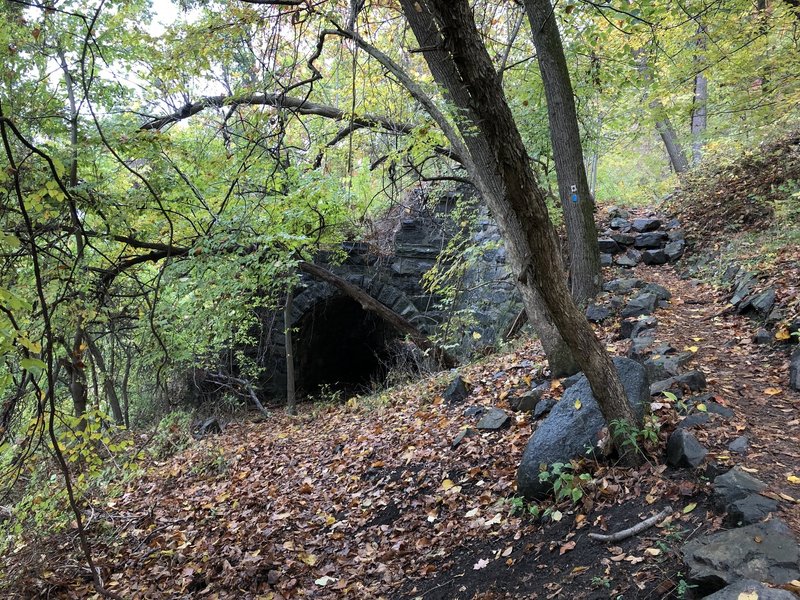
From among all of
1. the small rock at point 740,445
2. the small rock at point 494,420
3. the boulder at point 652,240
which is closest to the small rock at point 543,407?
the small rock at point 494,420

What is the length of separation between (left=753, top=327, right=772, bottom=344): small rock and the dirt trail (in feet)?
0.20

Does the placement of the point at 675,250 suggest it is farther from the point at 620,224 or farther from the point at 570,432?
the point at 570,432

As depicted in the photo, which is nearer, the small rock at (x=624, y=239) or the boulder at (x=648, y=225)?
the small rock at (x=624, y=239)

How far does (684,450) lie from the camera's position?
12.3 ft

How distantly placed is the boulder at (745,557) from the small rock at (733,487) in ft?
1.09

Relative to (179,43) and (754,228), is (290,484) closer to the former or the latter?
(179,43)

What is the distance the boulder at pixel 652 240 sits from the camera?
10.0 meters

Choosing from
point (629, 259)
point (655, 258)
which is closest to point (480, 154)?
point (629, 259)

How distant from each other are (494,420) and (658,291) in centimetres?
333

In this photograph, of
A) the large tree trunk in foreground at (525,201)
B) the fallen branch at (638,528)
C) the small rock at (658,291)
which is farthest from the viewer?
the small rock at (658,291)

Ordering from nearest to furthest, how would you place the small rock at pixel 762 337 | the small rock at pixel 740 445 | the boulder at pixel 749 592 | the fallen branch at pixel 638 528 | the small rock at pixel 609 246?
the boulder at pixel 749 592
the fallen branch at pixel 638 528
the small rock at pixel 740 445
the small rock at pixel 762 337
the small rock at pixel 609 246

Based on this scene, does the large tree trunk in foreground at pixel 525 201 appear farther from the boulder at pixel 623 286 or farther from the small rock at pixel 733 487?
the boulder at pixel 623 286

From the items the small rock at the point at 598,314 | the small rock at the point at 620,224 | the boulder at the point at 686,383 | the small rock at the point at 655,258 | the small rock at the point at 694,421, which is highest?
the small rock at the point at 620,224

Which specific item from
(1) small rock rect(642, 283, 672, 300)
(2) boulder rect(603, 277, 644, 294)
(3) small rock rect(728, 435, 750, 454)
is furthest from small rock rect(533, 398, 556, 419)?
(2) boulder rect(603, 277, 644, 294)
